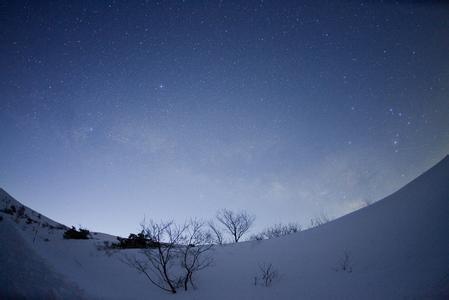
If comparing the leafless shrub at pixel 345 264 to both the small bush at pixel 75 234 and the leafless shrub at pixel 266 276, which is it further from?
the small bush at pixel 75 234

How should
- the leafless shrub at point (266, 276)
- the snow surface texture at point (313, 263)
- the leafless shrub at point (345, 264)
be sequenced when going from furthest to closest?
1. the leafless shrub at point (266, 276)
2. the leafless shrub at point (345, 264)
3. the snow surface texture at point (313, 263)

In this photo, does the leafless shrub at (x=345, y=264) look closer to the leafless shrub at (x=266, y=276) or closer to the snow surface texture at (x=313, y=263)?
the snow surface texture at (x=313, y=263)

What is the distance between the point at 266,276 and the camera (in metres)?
10.7

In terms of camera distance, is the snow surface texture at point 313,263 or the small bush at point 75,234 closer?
the snow surface texture at point 313,263

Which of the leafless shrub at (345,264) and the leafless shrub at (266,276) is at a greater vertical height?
the leafless shrub at (345,264)

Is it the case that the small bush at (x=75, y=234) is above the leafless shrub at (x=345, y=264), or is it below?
below

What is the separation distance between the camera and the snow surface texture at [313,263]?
279 inches

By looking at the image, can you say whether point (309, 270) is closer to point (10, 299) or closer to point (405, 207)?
point (405, 207)

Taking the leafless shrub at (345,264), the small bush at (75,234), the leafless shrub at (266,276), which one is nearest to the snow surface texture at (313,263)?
the leafless shrub at (345,264)

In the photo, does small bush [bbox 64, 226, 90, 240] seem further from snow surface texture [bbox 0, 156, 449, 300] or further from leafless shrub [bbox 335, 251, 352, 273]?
leafless shrub [bbox 335, 251, 352, 273]

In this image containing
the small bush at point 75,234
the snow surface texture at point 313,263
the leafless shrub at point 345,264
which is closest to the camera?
the snow surface texture at point 313,263

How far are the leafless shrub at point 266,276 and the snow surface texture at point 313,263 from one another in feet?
0.99

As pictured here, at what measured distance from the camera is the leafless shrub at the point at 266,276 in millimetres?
10183

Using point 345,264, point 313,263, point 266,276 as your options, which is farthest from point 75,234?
point 345,264
